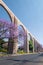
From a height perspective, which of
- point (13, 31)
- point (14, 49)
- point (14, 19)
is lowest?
point (14, 49)

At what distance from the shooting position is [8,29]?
132 ft

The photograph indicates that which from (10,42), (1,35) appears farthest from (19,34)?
(1,35)

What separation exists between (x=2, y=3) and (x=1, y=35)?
6.85 metres

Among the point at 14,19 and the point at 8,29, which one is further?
the point at 14,19

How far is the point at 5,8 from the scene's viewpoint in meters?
43.7

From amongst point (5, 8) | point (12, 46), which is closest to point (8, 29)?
point (5, 8)

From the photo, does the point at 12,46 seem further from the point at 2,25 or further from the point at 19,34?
the point at 2,25

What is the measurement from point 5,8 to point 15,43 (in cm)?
979

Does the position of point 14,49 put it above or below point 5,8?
below

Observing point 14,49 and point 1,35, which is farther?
point 14,49

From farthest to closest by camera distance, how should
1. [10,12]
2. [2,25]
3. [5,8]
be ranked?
[10,12], [5,8], [2,25]

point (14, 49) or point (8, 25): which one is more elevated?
point (8, 25)

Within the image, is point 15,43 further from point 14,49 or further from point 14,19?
point 14,19

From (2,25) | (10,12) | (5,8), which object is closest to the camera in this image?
(2,25)
